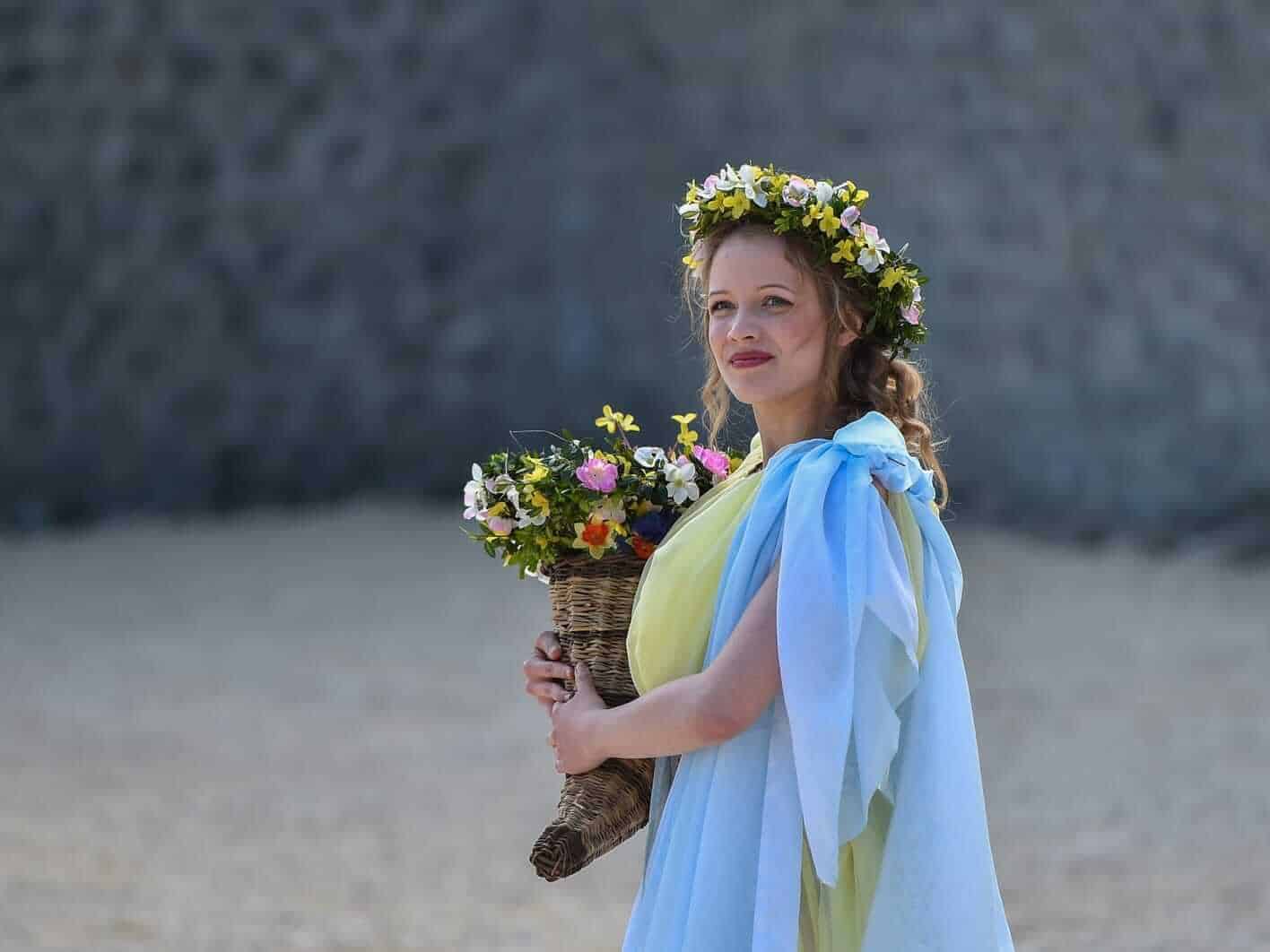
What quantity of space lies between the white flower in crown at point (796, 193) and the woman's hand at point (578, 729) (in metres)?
0.55

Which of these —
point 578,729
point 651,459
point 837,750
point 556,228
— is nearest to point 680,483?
point 651,459

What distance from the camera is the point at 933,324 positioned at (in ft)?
34.1

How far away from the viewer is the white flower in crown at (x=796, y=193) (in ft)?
6.21

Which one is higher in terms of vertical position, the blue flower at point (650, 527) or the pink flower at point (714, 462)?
the pink flower at point (714, 462)

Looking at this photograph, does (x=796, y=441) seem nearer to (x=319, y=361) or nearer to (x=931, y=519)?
(x=931, y=519)

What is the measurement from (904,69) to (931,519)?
30.0 ft

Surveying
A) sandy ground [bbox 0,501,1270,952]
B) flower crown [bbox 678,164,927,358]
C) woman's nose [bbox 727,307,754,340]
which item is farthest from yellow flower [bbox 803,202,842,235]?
sandy ground [bbox 0,501,1270,952]

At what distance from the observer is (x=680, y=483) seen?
2014 millimetres

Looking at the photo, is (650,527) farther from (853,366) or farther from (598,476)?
(853,366)

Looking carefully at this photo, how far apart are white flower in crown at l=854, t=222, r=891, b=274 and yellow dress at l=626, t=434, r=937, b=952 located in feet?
0.82

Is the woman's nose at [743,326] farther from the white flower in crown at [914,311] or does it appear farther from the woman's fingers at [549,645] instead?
the woman's fingers at [549,645]

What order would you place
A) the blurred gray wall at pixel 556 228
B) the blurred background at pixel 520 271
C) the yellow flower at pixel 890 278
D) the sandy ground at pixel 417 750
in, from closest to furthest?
the yellow flower at pixel 890 278 → the sandy ground at pixel 417 750 → the blurred background at pixel 520 271 → the blurred gray wall at pixel 556 228

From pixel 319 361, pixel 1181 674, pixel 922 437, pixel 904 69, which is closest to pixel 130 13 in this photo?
pixel 319 361

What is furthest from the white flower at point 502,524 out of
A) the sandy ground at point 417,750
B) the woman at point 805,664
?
the sandy ground at point 417,750
